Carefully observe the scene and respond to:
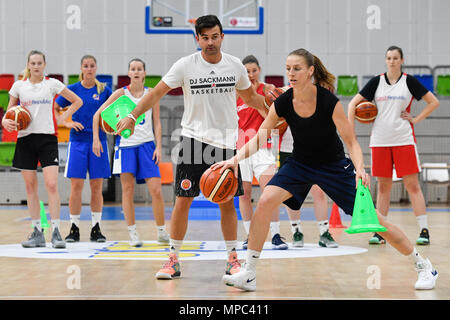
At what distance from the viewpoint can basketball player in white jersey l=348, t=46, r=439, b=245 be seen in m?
6.50

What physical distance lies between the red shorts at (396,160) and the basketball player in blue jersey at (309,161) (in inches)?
101

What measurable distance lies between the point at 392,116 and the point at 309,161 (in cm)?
285

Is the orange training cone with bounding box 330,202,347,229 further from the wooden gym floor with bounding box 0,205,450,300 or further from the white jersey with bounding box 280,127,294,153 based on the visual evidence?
the white jersey with bounding box 280,127,294,153

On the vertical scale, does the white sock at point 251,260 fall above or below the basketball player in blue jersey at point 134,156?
below

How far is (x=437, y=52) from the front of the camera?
15.4 metres

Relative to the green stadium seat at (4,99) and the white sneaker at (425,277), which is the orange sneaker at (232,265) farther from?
the green stadium seat at (4,99)

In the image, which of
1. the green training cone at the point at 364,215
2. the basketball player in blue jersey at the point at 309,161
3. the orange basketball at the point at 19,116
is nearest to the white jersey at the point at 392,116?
the basketball player in blue jersey at the point at 309,161

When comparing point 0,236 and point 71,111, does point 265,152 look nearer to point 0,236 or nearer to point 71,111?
point 71,111

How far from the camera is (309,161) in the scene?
4070mm

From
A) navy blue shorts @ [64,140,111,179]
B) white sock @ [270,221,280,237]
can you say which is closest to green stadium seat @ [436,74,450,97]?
white sock @ [270,221,280,237]

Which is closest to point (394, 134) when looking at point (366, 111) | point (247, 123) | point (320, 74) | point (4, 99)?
point (366, 111)

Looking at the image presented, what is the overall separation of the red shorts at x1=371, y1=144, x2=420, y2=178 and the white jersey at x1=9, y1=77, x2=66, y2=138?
3.58 meters

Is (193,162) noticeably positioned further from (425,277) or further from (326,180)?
(425,277)

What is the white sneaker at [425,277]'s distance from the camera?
12.7 feet
